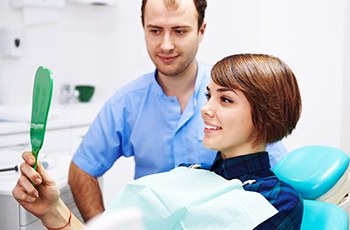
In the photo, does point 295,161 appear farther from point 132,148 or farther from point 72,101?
point 72,101

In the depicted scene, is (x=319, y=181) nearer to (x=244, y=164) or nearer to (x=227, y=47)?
(x=244, y=164)

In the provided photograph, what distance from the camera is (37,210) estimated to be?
1173 millimetres

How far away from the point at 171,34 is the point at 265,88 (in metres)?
0.53

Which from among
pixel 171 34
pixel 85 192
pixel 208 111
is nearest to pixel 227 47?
pixel 171 34

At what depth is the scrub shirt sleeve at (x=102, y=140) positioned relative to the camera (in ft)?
5.55

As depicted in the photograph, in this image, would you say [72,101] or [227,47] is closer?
[227,47]

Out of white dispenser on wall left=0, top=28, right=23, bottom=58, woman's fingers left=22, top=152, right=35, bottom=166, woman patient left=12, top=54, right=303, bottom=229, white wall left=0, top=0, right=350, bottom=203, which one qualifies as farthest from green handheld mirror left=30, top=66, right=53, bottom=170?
white dispenser on wall left=0, top=28, right=23, bottom=58

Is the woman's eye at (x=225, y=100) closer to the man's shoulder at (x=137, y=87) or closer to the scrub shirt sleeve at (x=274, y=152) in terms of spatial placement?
the scrub shirt sleeve at (x=274, y=152)

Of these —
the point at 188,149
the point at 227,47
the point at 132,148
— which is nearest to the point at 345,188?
the point at 188,149

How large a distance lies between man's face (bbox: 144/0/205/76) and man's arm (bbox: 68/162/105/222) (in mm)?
454

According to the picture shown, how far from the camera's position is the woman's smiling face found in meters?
1.22

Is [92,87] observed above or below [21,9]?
below

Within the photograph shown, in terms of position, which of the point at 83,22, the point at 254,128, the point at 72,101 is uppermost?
the point at 83,22

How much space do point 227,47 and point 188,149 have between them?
1175mm
